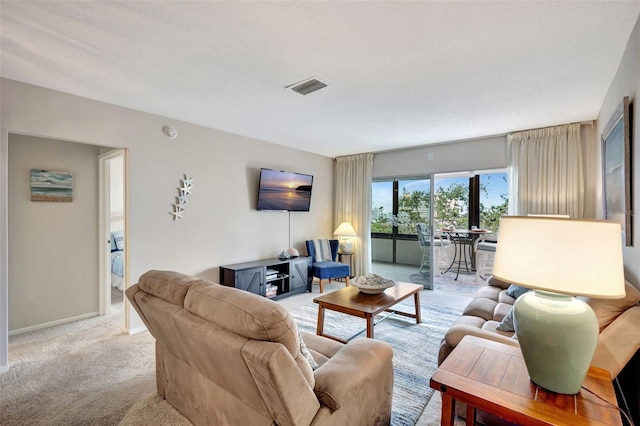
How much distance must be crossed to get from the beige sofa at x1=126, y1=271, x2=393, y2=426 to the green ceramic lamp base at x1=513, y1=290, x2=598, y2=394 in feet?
2.25

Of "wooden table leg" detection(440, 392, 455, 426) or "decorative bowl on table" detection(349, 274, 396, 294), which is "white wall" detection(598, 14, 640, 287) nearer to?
"wooden table leg" detection(440, 392, 455, 426)

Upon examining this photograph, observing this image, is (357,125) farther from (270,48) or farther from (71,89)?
(71,89)

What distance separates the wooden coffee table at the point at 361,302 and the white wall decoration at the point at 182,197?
6.52ft

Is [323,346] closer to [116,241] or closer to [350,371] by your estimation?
[350,371]

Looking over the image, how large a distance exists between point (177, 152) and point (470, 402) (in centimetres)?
369

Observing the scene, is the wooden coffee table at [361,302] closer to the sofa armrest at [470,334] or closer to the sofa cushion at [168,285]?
the sofa armrest at [470,334]

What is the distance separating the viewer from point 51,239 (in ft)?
11.3

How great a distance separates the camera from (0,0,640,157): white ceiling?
1684 millimetres

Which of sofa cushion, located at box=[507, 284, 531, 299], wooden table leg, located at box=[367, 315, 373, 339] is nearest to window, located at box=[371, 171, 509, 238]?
sofa cushion, located at box=[507, 284, 531, 299]

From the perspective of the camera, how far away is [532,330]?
120 cm

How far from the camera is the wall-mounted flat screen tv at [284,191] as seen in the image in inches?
180

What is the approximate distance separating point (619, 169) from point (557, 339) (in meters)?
1.69

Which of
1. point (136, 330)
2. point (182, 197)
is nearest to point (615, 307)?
point (182, 197)

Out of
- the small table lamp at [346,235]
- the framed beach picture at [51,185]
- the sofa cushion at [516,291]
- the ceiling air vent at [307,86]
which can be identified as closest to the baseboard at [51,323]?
the framed beach picture at [51,185]
